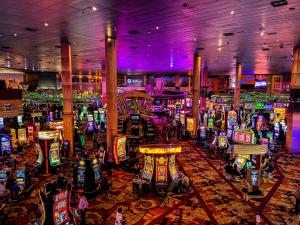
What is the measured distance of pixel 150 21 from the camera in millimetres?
9102

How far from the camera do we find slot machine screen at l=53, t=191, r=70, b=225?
6.00m

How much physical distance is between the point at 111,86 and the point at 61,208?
763cm

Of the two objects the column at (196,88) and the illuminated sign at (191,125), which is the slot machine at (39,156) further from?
the column at (196,88)

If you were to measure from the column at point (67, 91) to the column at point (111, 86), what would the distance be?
2575mm

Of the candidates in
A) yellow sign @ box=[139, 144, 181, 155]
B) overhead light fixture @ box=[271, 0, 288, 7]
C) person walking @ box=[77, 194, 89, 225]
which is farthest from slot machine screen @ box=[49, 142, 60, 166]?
overhead light fixture @ box=[271, 0, 288, 7]

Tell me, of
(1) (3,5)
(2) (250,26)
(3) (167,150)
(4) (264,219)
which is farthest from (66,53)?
(4) (264,219)

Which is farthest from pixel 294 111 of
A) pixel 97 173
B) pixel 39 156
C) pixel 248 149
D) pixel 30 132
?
pixel 30 132

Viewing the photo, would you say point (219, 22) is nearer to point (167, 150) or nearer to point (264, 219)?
point (167, 150)

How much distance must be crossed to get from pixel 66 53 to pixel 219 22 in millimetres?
8459

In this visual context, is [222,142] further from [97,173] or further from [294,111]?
[97,173]

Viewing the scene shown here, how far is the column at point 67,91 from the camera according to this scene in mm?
13557

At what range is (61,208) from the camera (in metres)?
6.16

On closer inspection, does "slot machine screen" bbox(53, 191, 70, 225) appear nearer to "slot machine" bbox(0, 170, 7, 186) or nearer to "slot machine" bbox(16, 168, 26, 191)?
"slot machine" bbox(16, 168, 26, 191)

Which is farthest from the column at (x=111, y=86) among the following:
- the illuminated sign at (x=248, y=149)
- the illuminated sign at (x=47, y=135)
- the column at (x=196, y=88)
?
the column at (x=196, y=88)
